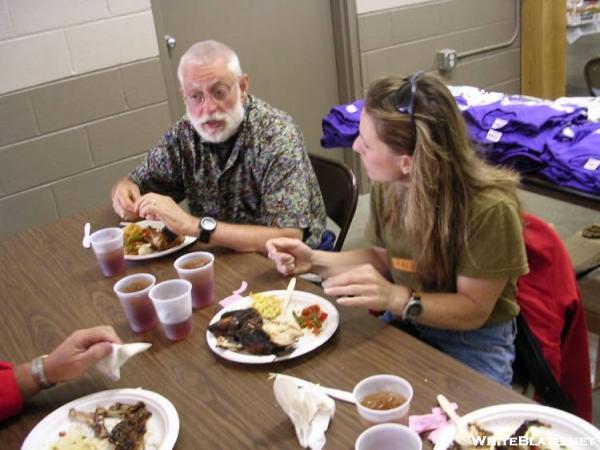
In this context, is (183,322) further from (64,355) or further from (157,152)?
(157,152)

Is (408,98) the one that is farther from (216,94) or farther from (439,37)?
(439,37)

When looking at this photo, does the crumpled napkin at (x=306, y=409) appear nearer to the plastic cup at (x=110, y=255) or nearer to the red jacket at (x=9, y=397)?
the red jacket at (x=9, y=397)

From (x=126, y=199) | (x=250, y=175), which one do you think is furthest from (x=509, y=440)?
(x=126, y=199)

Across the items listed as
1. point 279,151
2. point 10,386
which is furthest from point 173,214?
point 10,386

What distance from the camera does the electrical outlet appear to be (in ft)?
13.8

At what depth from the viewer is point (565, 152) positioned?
218 cm

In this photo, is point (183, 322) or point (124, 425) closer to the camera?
point (124, 425)

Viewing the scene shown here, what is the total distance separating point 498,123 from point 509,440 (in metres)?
1.78

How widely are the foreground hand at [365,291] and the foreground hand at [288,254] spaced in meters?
0.24

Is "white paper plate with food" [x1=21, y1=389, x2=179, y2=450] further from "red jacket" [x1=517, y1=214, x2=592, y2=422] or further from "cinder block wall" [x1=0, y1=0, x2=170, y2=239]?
"cinder block wall" [x1=0, y1=0, x2=170, y2=239]

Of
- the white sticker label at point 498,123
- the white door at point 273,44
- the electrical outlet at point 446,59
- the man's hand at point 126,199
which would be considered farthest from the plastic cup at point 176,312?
the electrical outlet at point 446,59

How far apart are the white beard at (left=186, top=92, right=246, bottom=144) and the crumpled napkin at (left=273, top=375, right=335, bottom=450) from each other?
105 centimetres

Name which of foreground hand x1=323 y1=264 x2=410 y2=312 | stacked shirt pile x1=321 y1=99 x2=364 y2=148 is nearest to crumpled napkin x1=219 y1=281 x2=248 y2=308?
foreground hand x1=323 y1=264 x2=410 y2=312

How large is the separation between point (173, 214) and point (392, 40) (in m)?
2.78
